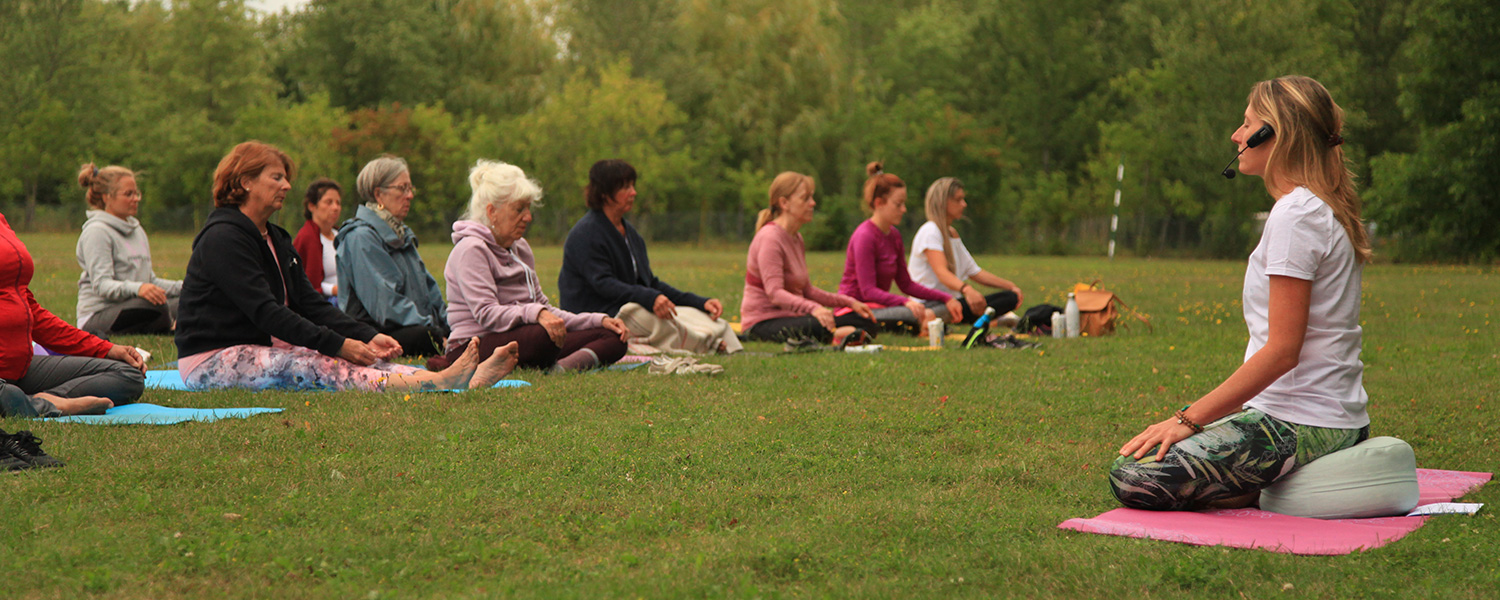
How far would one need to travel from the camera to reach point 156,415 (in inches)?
230

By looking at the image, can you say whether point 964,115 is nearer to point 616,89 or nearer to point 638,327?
point 616,89

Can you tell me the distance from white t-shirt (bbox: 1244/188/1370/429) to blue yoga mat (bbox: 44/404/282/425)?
4.76 meters

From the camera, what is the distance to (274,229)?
6.74m

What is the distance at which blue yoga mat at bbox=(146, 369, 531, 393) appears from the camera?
6961mm

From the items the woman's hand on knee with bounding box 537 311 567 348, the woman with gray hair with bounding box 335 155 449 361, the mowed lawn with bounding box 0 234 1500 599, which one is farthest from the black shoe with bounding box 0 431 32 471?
the woman with gray hair with bounding box 335 155 449 361

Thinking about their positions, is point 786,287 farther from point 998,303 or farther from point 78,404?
point 78,404

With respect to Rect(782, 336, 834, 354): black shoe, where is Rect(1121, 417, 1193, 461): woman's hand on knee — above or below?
above

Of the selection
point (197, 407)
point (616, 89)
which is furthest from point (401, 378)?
point (616, 89)

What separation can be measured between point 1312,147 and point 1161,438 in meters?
1.20

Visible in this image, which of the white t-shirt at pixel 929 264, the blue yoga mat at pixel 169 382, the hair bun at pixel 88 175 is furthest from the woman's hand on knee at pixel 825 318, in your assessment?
the hair bun at pixel 88 175

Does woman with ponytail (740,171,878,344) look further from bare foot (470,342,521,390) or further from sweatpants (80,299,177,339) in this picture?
sweatpants (80,299,177,339)

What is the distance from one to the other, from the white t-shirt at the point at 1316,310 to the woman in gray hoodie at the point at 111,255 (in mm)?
8002

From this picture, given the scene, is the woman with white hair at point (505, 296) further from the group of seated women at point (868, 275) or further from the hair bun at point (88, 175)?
the hair bun at point (88, 175)

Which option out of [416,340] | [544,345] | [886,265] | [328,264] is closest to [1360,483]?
[544,345]
